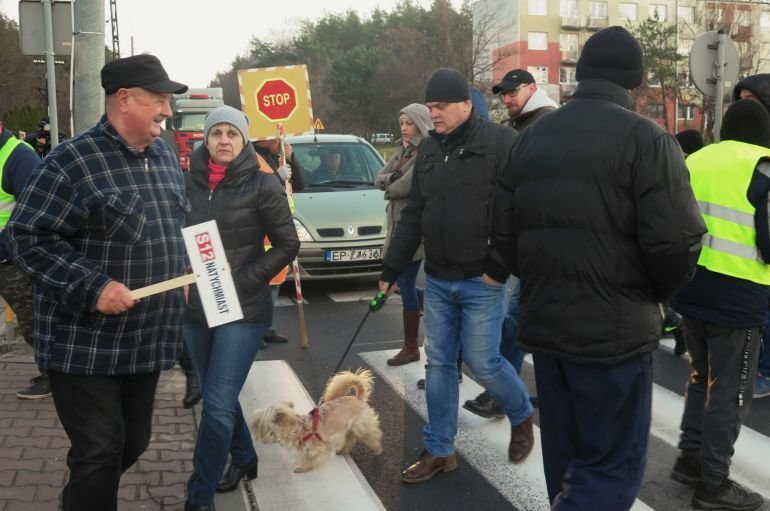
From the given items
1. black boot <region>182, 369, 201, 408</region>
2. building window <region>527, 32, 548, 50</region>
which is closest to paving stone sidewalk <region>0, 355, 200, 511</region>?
black boot <region>182, 369, 201, 408</region>

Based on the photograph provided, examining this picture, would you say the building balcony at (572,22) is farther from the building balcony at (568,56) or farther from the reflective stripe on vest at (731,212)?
the reflective stripe on vest at (731,212)

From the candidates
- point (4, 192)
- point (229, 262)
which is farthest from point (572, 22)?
point (229, 262)

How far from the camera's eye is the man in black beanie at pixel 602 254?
2.77m

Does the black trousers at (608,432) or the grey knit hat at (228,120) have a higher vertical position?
the grey knit hat at (228,120)

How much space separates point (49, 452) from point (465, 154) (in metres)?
2.87

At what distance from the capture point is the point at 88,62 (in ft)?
21.9

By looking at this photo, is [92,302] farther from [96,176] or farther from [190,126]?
[190,126]

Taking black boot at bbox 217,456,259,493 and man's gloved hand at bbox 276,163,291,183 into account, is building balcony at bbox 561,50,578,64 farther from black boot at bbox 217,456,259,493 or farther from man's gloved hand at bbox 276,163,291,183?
black boot at bbox 217,456,259,493

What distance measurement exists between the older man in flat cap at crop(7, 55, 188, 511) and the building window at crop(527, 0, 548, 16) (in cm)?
7589

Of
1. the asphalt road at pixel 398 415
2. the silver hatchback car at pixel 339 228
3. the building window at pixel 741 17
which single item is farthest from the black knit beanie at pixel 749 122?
the building window at pixel 741 17

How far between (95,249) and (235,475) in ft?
5.95

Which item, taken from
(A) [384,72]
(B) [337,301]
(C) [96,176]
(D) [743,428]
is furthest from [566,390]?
(A) [384,72]

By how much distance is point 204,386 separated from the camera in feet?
12.8

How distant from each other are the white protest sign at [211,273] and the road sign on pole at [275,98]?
581cm
